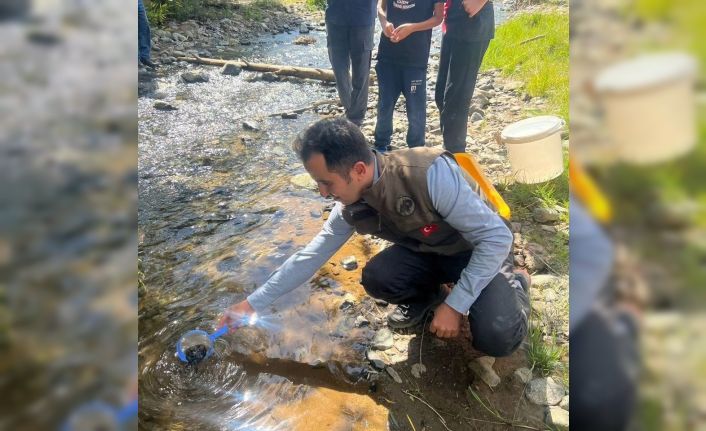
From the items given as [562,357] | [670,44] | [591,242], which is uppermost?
[670,44]

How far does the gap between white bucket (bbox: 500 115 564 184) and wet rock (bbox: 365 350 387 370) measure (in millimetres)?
1904

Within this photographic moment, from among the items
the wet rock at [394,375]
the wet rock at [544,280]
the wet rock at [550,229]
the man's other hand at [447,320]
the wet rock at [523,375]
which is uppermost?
the wet rock at [550,229]

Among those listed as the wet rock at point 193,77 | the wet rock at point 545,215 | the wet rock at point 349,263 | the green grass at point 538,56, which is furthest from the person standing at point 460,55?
the wet rock at point 193,77

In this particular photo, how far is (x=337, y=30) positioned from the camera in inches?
→ 179

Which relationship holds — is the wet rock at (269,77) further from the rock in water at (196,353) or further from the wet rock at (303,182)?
the rock in water at (196,353)

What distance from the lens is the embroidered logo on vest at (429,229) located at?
226cm

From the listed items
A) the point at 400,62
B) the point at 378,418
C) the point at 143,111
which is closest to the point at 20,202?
the point at 378,418

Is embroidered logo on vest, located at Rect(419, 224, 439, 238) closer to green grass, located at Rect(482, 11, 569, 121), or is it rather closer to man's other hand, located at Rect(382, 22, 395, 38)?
man's other hand, located at Rect(382, 22, 395, 38)

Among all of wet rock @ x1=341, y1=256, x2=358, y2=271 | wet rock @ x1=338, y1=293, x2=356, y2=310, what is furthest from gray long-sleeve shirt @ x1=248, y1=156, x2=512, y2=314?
wet rock @ x1=341, y1=256, x2=358, y2=271

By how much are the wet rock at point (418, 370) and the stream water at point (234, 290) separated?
0.22 meters

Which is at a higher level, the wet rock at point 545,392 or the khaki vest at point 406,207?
the khaki vest at point 406,207

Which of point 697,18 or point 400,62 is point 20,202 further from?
point 400,62

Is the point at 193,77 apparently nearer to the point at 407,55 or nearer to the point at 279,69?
the point at 279,69

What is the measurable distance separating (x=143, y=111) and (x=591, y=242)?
626cm
